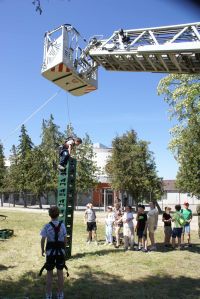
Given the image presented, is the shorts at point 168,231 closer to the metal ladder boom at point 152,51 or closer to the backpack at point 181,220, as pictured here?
the backpack at point 181,220

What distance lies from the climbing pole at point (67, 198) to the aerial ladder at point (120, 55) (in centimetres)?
296

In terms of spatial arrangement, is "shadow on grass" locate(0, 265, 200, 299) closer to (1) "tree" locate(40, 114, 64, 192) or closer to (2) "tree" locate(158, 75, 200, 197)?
(2) "tree" locate(158, 75, 200, 197)

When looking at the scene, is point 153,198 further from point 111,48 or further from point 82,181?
point 111,48

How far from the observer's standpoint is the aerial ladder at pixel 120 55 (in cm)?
945

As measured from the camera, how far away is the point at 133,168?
47.8 meters

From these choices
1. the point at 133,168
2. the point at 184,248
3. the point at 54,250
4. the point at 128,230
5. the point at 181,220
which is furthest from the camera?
the point at 133,168

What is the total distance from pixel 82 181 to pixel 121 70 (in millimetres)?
41422

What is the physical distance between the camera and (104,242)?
17.0 metres

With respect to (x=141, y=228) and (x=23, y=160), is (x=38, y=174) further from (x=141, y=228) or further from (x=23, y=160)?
(x=141, y=228)

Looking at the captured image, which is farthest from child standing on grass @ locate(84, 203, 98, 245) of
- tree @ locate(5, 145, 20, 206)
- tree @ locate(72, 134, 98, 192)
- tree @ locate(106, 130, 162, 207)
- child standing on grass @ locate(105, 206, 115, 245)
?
tree @ locate(5, 145, 20, 206)

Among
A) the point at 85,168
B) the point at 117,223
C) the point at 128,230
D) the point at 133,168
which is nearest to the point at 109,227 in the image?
the point at 117,223

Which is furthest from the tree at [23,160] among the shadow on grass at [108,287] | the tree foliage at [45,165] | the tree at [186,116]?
the shadow on grass at [108,287]

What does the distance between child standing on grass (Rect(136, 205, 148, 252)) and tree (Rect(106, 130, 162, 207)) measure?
105 feet

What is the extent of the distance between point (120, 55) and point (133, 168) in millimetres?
37904
